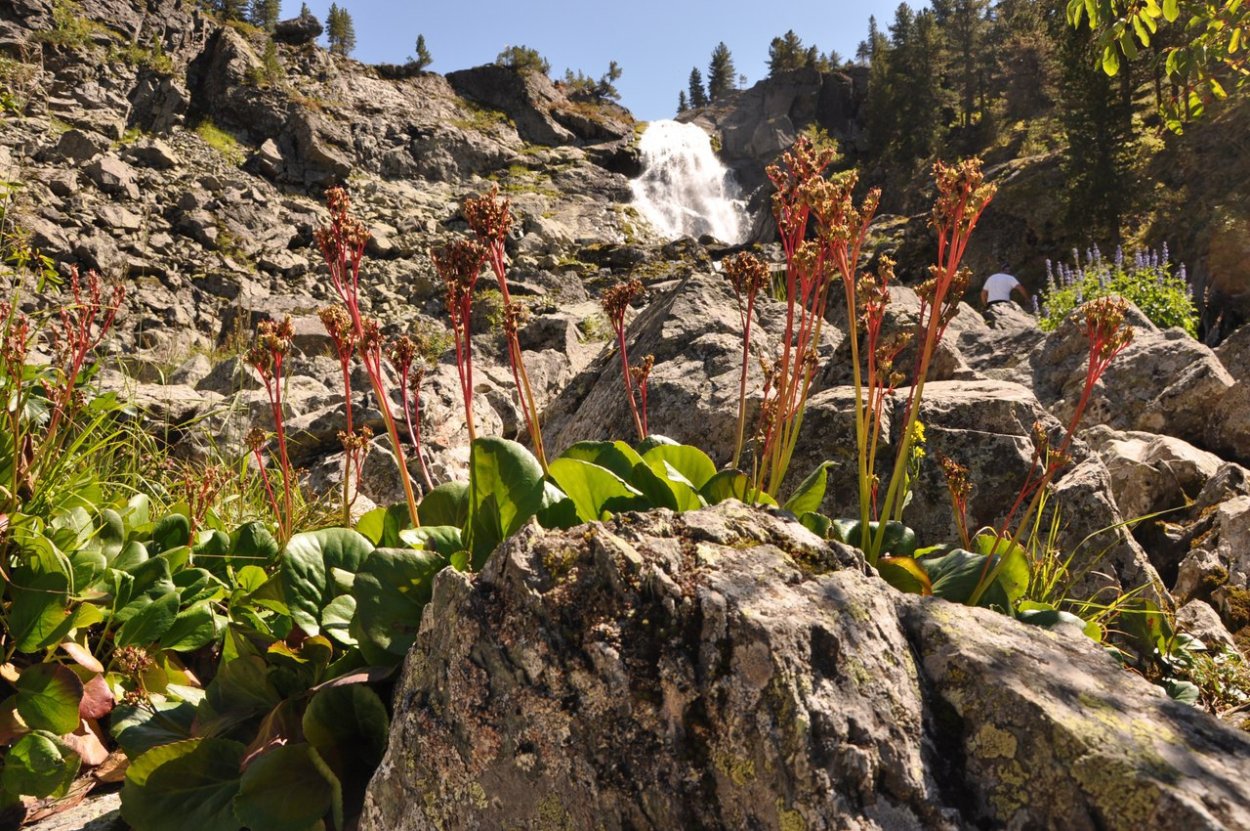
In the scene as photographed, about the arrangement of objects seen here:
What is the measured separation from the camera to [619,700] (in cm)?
126

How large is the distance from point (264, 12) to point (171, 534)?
137 ft

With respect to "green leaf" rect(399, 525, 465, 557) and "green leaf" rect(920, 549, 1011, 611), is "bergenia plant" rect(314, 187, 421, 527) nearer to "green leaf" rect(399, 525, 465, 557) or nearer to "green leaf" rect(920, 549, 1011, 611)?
"green leaf" rect(399, 525, 465, 557)

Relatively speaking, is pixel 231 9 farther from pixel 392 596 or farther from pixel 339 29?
pixel 392 596

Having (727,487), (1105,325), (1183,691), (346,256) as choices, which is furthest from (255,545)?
(1183,691)

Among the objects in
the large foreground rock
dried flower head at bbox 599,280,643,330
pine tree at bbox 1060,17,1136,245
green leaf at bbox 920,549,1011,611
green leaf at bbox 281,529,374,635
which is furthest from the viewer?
pine tree at bbox 1060,17,1136,245

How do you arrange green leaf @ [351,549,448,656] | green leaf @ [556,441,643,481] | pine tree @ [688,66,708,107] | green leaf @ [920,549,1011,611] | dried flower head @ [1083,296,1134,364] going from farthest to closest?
pine tree @ [688,66,708,107] → green leaf @ [556,441,643,481] → green leaf @ [920,549,1011,611] → dried flower head @ [1083,296,1134,364] → green leaf @ [351,549,448,656]

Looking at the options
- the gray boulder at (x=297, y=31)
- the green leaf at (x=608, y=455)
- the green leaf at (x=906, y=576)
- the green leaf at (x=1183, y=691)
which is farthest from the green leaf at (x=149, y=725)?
the gray boulder at (x=297, y=31)

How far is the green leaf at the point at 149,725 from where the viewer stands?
1733 millimetres

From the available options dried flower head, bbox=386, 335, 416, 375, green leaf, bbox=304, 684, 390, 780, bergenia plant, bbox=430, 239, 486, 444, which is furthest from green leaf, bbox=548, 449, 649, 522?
green leaf, bbox=304, 684, 390, 780

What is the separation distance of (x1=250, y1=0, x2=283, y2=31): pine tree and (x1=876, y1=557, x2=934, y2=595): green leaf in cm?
4087

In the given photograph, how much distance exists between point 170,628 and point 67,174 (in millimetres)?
21931

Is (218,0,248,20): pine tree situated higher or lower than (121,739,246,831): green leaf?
higher

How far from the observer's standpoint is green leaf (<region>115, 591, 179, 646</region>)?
192cm

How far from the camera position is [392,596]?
1.66 metres
